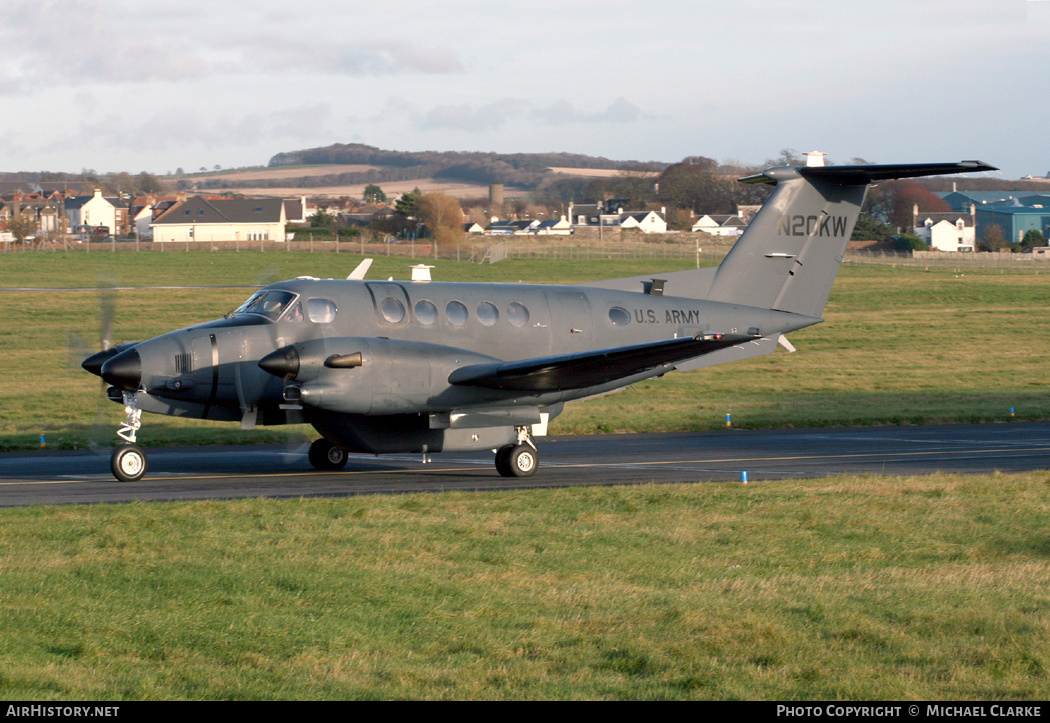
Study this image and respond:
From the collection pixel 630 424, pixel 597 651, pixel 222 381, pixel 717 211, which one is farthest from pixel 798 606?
pixel 717 211

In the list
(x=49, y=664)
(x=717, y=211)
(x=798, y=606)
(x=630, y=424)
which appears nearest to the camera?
(x=49, y=664)

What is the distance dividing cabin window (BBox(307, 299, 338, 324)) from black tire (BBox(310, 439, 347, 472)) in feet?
8.87

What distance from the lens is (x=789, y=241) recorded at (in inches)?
907

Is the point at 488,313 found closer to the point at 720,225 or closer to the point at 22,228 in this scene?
the point at 22,228

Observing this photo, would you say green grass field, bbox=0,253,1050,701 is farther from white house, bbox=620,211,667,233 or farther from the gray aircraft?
white house, bbox=620,211,667,233

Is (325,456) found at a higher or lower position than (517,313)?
lower

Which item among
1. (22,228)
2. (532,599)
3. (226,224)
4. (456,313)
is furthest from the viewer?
(226,224)

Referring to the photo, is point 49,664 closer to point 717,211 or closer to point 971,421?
point 971,421

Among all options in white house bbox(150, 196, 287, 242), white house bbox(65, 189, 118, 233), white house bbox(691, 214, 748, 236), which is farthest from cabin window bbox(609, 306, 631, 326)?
white house bbox(65, 189, 118, 233)

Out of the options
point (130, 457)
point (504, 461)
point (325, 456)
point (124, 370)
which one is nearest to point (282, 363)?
point (124, 370)

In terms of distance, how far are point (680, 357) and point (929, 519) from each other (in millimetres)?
6339

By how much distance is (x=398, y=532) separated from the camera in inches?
522

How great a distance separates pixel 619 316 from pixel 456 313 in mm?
3563

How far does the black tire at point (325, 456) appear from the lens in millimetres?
20469
